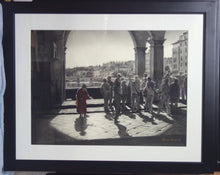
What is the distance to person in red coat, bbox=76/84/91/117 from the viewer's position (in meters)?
0.90

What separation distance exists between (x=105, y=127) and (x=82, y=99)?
0.49 ft

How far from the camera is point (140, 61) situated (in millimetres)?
885

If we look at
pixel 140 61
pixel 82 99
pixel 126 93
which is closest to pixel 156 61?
pixel 140 61

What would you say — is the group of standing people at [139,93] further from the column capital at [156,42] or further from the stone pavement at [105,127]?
the column capital at [156,42]

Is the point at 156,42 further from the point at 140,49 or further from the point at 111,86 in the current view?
the point at 111,86

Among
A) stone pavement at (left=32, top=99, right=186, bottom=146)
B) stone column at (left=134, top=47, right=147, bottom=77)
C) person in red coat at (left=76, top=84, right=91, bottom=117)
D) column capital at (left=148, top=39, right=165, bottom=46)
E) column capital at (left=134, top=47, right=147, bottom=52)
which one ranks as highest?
column capital at (left=148, top=39, right=165, bottom=46)

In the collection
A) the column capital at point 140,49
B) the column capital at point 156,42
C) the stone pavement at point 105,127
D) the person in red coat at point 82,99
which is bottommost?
the stone pavement at point 105,127

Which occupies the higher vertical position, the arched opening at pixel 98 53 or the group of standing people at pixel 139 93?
the arched opening at pixel 98 53

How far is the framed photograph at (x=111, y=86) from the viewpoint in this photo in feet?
2.87

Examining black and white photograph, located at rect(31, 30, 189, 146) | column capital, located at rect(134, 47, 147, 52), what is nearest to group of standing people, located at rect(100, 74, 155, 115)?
black and white photograph, located at rect(31, 30, 189, 146)

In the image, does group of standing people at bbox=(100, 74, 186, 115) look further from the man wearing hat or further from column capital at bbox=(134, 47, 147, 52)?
column capital at bbox=(134, 47, 147, 52)

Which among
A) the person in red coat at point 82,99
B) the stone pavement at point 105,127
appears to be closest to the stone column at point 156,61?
the stone pavement at point 105,127

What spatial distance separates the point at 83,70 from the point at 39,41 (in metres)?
0.22

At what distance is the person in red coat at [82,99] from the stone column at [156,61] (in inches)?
11.2
